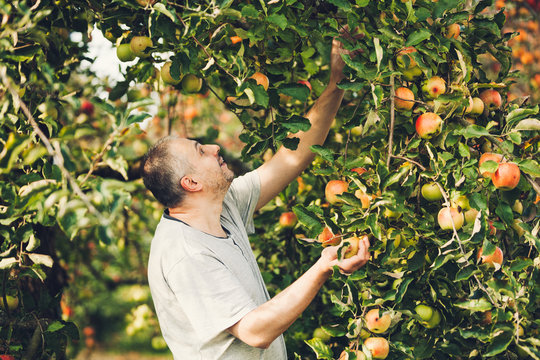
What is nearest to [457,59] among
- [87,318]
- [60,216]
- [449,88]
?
[449,88]

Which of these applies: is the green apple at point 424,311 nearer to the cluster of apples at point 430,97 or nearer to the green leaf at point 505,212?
the green leaf at point 505,212

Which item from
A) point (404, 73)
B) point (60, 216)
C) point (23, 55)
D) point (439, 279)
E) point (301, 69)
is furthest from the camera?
point (301, 69)

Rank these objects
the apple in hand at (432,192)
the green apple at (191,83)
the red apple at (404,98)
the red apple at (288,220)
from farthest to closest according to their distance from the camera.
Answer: the red apple at (288,220), the green apple at (191,83), the red apple at (404,98), the apple in hand at (432,192)

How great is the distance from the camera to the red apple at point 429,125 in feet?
5.15

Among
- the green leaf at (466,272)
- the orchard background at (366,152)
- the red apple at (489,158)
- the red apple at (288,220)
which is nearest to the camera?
the orchard background at (366,152)

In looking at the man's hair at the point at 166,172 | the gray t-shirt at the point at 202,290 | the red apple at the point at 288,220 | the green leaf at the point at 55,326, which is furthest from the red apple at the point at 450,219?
the green leaf at the point at 55,326

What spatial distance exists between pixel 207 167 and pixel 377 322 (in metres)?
0.77

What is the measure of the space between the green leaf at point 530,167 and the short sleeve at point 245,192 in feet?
3.16

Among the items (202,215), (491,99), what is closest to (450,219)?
(491,99)

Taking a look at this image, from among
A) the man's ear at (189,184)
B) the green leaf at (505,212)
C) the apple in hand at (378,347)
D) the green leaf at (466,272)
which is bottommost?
the apple in hand at (378,347)

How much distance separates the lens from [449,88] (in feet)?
5.41

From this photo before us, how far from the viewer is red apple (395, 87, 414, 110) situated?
1.70m

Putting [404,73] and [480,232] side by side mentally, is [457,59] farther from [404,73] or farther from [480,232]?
[480,232]

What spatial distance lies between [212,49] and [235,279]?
0.76m
